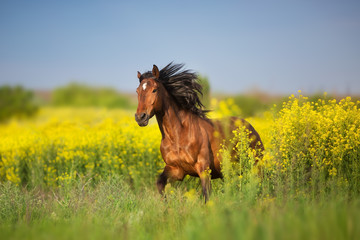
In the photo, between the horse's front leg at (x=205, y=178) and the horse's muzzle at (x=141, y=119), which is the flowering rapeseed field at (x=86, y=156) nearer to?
the horse's front leg at (x=205, y=178)

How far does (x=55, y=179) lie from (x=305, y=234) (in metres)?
6.10

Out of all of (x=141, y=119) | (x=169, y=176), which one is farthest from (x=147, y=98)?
(x=169, y=176)

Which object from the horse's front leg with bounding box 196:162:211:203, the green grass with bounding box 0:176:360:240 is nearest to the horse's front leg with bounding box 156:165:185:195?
the green grass with bounding box 0:176:360:240

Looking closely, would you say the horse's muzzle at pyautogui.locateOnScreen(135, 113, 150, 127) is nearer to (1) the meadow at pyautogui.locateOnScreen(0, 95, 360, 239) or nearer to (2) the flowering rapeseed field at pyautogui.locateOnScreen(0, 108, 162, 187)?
(1) the meadow at pyautogui.locateOnScreen(0, 95, 360, 239)

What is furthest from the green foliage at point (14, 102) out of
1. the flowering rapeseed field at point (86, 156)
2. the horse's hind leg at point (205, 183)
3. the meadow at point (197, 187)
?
the horse's hind leg at point (205, 183)

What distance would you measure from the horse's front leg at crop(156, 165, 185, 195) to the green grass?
0.45 ft

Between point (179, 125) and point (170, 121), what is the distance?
0.14 meters

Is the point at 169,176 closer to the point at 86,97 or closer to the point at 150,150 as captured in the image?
the point at 150,150

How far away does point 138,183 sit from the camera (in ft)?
24.7

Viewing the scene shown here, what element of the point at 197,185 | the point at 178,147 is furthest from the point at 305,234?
the point at 197,185

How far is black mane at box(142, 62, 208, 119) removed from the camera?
5379 millimetres

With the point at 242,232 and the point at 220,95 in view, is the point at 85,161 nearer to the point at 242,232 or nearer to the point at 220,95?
the point at 242,232

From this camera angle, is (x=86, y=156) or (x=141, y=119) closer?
(x=141, y=119)

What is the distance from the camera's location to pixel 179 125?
521cm
